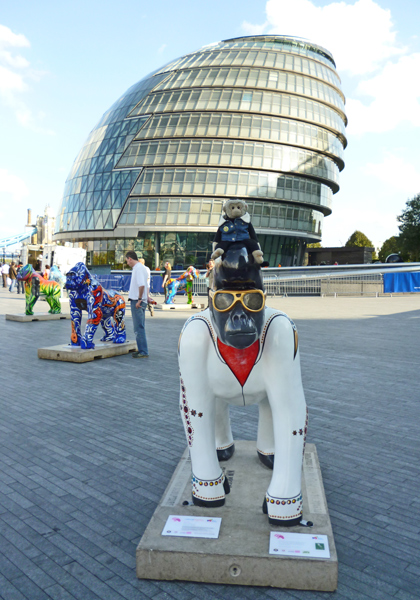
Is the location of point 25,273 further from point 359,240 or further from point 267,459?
point 359,240


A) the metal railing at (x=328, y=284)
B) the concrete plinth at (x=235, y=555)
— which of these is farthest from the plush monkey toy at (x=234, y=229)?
the metal railing at (x=328, y=284)

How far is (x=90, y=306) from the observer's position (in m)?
9.74

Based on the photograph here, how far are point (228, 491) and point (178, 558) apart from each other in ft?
2.47

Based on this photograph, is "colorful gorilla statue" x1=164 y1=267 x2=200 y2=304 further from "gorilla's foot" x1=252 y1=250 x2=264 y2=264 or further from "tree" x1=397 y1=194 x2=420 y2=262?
"tree" x1=397 y1=194 x2=420 y2=262

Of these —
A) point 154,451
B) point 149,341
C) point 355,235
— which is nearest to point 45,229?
point 355,235

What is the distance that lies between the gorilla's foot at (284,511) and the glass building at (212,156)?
4766cm

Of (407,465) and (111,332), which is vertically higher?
(111,332)

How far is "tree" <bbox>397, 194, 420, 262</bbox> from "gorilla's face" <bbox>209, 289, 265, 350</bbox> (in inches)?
2247

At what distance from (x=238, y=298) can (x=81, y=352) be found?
722 cm

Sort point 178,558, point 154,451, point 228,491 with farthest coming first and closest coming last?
point 154,451 → point 228,491 → point 178,558

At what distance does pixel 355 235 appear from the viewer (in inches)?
3346

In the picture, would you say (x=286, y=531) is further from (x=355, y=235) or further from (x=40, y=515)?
(x=355, y=235)

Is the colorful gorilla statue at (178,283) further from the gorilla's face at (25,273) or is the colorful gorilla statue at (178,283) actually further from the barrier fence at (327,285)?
the barrier fence at (327,285)

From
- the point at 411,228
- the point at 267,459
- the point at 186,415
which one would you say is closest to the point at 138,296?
the point at 267,459
